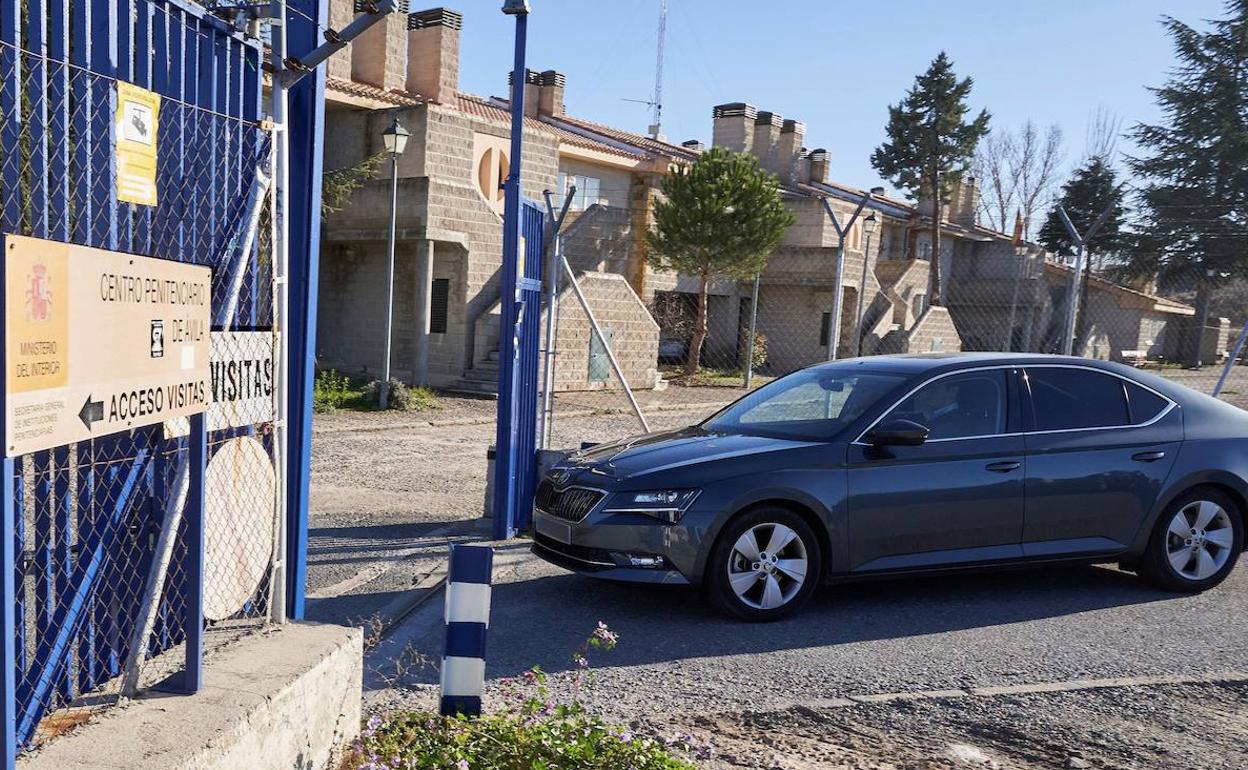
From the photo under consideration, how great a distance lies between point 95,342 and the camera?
280 centimetres

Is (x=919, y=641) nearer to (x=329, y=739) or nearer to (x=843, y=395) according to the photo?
(x=843, y=395)

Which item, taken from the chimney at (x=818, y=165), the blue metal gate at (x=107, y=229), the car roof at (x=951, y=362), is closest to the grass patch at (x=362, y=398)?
the car roof at (x=951, y=362)

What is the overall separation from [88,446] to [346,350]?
66.6 feet

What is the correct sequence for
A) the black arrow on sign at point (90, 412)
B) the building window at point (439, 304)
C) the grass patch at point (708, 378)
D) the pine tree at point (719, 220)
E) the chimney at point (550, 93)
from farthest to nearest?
the chimney at point (550, 93) → the pine tree at point (719, 220) → the grass patch at point (708, 378) → the building window at point (439, 304) → the black arrow on sign at point (90, 412)

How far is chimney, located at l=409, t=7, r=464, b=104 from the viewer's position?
91.7ft

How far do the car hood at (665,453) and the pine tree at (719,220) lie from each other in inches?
793

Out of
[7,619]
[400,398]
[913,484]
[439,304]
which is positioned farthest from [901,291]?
[7,619]

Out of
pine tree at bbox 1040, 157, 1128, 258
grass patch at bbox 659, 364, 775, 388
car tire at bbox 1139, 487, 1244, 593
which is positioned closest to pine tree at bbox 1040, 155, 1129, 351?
pine tree at bbox 1040, 157, 1128, 258

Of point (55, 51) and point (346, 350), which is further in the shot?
point (346, 350)

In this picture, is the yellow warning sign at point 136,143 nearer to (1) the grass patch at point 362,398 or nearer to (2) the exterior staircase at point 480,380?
(1) the grass patch at point 362,398

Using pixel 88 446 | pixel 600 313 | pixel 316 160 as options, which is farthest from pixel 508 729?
pixel 600 313

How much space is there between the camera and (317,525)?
28.4ft

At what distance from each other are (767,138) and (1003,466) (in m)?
37.1

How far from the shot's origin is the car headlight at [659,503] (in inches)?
236
